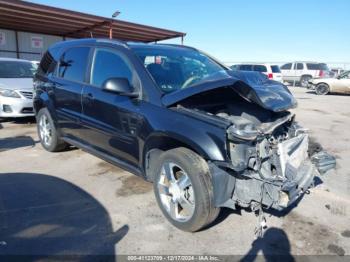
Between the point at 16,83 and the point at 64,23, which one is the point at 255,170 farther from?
the point at 64,23

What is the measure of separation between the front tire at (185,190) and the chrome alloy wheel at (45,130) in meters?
3.07

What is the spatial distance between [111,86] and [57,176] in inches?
76.0

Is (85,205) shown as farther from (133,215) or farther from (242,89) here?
(242,89)

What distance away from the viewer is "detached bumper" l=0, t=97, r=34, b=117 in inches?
321

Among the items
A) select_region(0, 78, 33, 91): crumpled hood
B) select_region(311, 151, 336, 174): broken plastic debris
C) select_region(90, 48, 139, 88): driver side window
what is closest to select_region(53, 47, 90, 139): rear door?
select_region(90, 48, 139, 88): driver side window

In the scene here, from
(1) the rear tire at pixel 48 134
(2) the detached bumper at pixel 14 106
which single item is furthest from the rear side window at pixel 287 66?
(1) the rear tire at pixel 48 134

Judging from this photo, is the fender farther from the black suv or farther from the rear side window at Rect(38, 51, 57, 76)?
the rear side window at Rect(38, 51, 57, 76)

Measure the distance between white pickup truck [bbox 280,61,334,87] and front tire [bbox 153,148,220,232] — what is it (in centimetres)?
2539

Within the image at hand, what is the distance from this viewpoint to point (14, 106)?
321 inches

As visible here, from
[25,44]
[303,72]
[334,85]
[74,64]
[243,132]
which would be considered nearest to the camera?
[243,132]

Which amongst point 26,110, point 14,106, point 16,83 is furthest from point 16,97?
point 16,83

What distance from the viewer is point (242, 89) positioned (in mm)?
3301

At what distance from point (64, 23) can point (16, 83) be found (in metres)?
12.7

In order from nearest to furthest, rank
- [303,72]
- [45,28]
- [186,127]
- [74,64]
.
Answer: [186,127] → [74,64] → [45,28] → [303,72]
